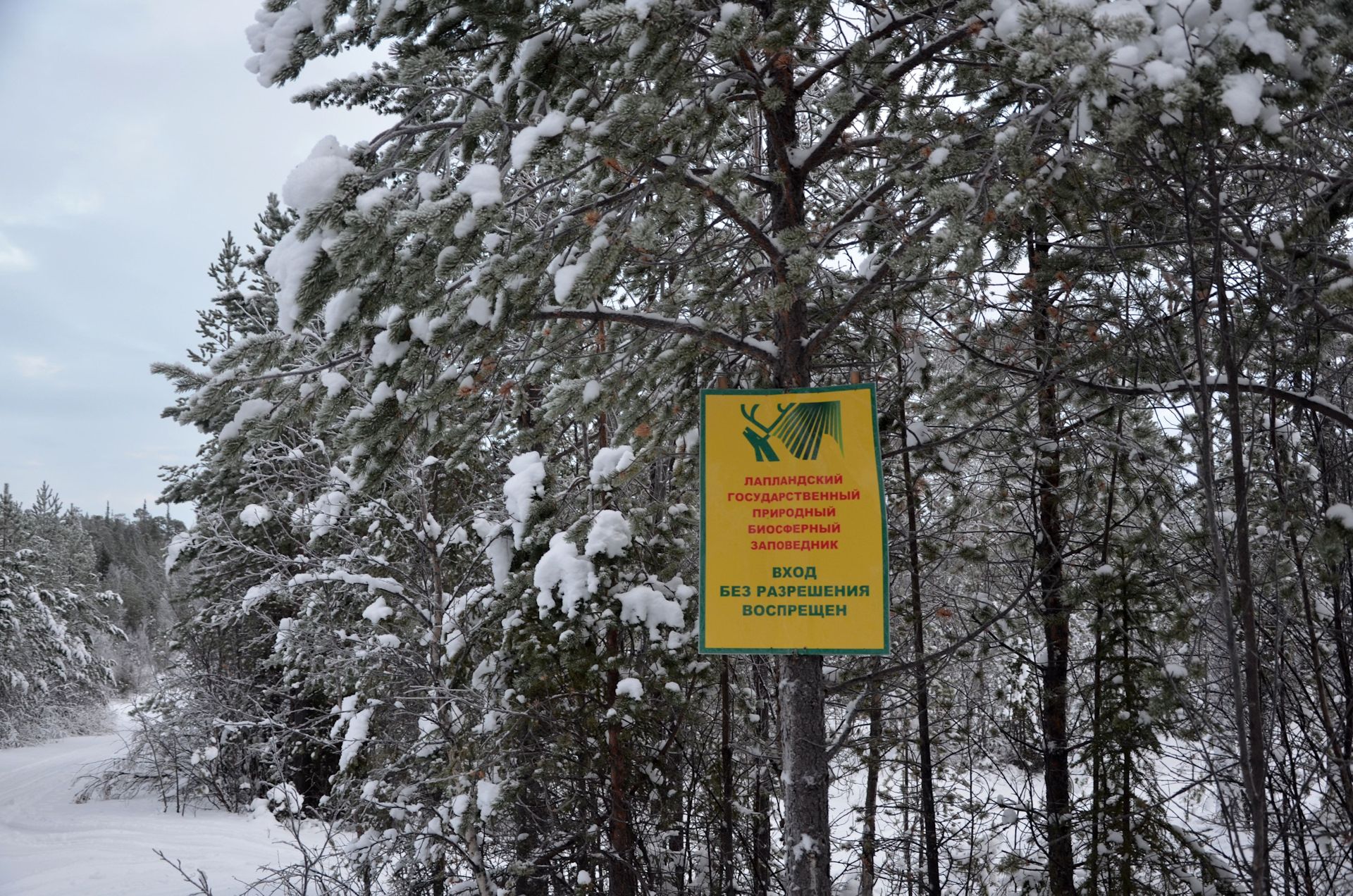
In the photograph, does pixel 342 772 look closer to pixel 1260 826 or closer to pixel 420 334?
pixel 420 334

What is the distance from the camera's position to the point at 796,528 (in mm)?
3162

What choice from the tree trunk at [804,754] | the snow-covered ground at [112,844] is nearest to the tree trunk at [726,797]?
the tree trunk at [804,754]

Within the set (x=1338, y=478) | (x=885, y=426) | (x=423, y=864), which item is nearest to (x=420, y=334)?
(x=885, y=426)

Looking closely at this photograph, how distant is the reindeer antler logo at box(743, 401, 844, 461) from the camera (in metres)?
3.21

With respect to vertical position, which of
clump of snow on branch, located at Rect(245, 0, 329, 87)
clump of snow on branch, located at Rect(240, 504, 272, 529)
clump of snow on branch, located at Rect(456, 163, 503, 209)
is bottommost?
clump of snow on branch, located at Rect(240, 504, 272, 529)

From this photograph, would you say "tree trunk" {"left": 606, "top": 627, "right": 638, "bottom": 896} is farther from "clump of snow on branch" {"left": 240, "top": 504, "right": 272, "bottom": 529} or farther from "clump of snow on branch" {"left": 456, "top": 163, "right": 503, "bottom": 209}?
"clump of snow on branch" {"left": 240, "top": 504, "right": 272, "bottom": 529}

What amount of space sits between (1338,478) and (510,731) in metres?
5.37

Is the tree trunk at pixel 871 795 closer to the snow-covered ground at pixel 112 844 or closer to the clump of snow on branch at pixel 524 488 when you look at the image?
the clump of snow on branch at pixel 524 488

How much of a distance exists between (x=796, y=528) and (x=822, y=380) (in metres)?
2.32

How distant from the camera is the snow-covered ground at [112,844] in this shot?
32.6 ft

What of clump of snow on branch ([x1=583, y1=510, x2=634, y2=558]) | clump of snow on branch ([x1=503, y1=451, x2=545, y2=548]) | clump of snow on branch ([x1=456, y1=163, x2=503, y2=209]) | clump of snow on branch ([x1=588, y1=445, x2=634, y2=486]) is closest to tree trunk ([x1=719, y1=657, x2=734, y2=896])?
clump of snow on branch ([x1=583, y1=510, x2=634, y2=558])

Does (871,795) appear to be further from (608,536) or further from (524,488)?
(524,488)

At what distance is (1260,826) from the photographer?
2402 mm

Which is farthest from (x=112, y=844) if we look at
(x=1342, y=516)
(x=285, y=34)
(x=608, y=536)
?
(x=1342, y=516)
